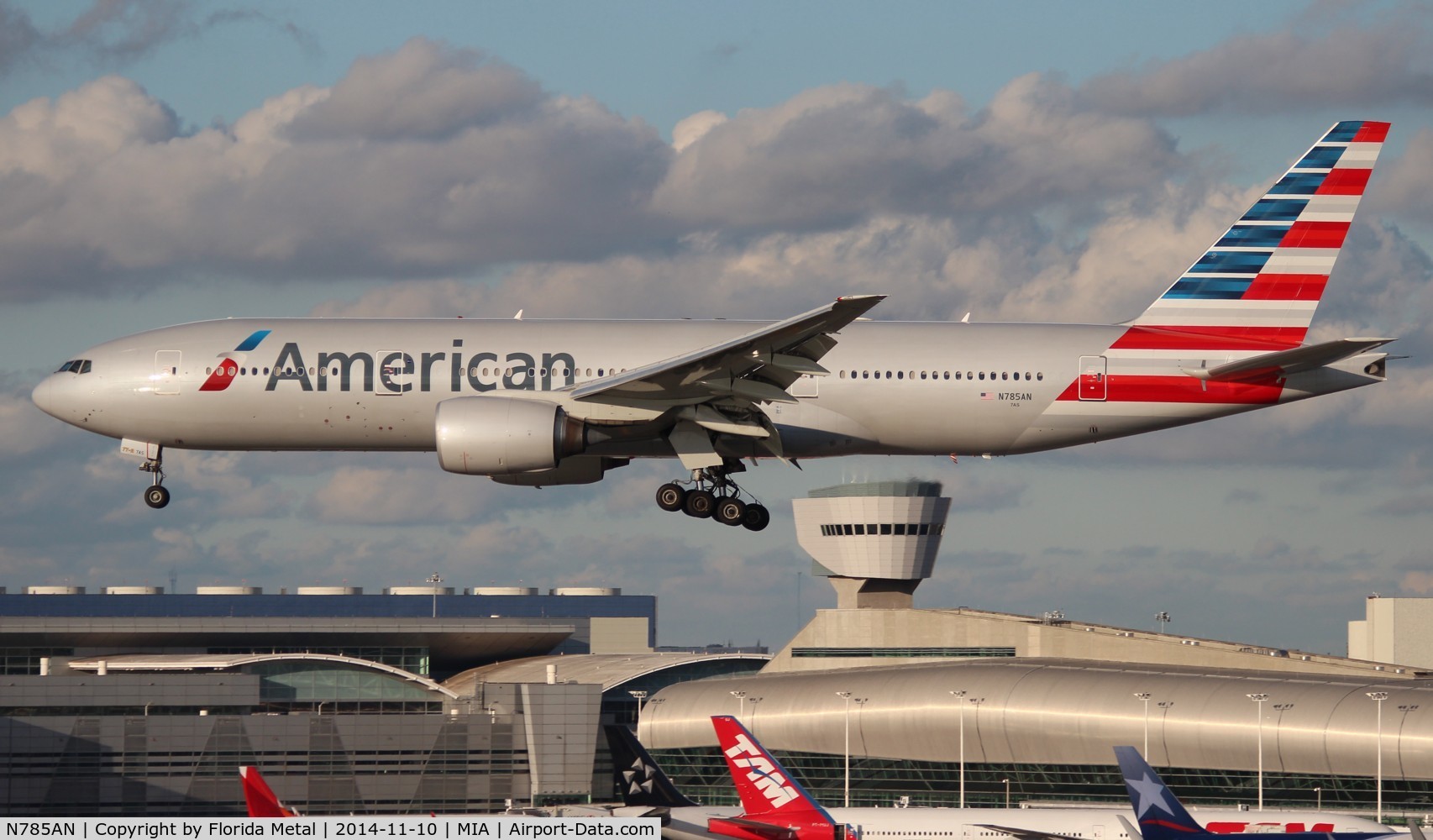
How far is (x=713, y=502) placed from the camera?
42.1 meters

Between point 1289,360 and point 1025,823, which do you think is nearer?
point 1289,360

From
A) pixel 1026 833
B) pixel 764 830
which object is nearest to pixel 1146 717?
pixel 1026 833

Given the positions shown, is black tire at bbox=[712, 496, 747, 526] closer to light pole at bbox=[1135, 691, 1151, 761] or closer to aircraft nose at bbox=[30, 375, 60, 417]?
aircraft nose at bbox=[30, 375, 60, 417]

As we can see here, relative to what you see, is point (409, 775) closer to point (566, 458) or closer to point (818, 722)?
point (818, 722)

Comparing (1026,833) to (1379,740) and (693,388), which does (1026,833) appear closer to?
(693,388)

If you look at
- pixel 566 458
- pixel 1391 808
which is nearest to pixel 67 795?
pixel 566 458

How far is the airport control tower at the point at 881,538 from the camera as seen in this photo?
11819 cm

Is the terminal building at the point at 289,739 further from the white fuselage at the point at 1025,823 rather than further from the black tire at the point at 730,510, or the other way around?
the black tire at the point at 730,510

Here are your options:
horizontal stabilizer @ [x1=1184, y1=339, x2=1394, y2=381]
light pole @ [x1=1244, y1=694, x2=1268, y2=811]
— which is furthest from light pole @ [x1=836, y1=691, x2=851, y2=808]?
horizontal stabilizer @ [x1=1184, y1=339, x2=1394, y2=381]

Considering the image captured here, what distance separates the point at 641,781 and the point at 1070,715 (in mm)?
28218

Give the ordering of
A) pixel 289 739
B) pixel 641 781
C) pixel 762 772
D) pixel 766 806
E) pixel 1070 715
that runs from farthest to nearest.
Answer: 1. pixel 1070 715
2. pixel 289 739
3. pixel 641 781
4. pixel 762 772
5. pixel 766 806

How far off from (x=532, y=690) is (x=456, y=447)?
33400 mm

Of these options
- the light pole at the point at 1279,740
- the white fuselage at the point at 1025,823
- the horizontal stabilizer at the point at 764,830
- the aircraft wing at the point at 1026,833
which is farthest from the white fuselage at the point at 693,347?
the light pole at the point at 1279,740

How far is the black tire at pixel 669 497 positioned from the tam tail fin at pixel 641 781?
45.7 ft
